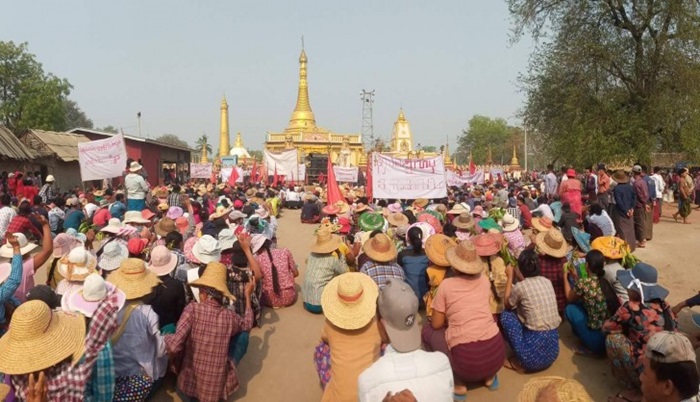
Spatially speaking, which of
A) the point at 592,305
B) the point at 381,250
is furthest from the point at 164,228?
the point at 592,305

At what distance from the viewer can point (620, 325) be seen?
12.8ft

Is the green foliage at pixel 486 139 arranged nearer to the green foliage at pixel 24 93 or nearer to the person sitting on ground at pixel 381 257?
the green foliage at pixel 24 93

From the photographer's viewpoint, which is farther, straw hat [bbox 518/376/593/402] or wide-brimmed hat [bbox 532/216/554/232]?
wide-brimmed hat [bbox 532/216/554/232]

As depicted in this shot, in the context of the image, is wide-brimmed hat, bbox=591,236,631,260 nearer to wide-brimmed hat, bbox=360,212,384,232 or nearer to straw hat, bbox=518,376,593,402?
straw hat, bbox=518,376,593,402

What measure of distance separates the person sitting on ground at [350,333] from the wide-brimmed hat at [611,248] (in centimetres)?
266

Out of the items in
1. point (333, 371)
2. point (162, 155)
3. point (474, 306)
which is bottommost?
point (333, 371)

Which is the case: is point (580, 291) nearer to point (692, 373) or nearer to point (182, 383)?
point (692, 373)

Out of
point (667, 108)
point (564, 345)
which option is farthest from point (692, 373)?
point (667, 108)

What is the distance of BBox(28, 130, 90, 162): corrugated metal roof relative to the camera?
17703mm

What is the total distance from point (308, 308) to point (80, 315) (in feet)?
11.3

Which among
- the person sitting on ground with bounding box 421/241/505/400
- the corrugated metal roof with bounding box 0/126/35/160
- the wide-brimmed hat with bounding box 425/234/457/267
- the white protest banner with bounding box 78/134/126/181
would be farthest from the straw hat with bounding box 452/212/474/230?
the corrugated metal roof with bounding box 0/126/35/160

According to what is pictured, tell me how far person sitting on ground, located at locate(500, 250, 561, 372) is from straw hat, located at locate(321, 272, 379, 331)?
177cm

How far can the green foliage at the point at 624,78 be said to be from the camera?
14.2m

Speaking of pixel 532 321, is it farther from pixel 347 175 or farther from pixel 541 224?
pixel 347 175
